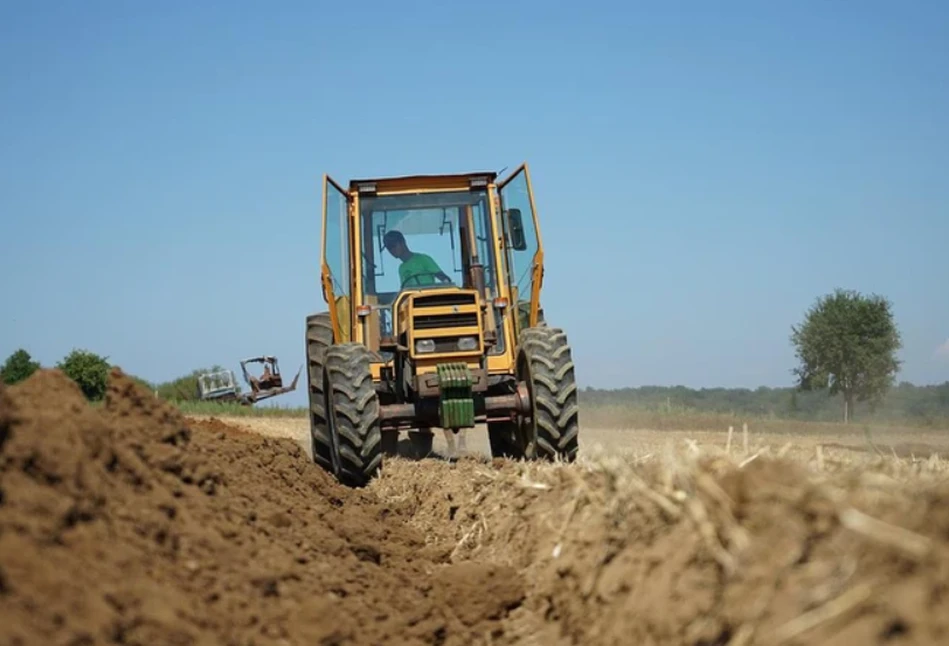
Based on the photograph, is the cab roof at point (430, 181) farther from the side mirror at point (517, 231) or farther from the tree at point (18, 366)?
the tree at point (18, 366)

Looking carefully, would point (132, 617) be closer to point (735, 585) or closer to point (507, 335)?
point (735, 585)

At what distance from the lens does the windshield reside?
11938mm

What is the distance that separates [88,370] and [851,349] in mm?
29465

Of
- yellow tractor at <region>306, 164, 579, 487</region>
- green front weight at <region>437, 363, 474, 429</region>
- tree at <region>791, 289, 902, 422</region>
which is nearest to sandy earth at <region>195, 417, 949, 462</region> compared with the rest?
yellow tractor at <region>306, 164, 579, 487</region>

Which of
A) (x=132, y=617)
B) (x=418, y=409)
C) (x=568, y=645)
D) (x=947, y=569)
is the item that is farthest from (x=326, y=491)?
(x=947, y=569)

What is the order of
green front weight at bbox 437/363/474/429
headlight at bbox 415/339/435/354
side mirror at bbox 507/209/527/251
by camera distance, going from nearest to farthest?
green front weight at bbox 437/363/474/429, headlight at bbox 415/339/435/354, side mirror at bbox 507/209/527/251

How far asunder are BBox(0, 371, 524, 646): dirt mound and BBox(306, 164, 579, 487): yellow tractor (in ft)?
10.4

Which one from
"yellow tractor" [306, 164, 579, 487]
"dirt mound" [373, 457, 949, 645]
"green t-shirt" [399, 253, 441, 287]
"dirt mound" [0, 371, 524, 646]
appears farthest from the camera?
"green t-shirt" [399, 253, 441, 287]

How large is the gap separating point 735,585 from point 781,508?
0.35 metres

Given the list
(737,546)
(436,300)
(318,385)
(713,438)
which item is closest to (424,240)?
(436,300)

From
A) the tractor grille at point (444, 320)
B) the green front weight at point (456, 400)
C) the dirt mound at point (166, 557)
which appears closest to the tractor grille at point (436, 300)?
the tractor grille at point (444, 320)

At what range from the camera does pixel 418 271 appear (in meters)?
12.0

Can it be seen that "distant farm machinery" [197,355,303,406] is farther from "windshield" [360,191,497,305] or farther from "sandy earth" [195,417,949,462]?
"windshield" [360,191,497,305]

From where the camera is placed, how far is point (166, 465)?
5.61 meters
